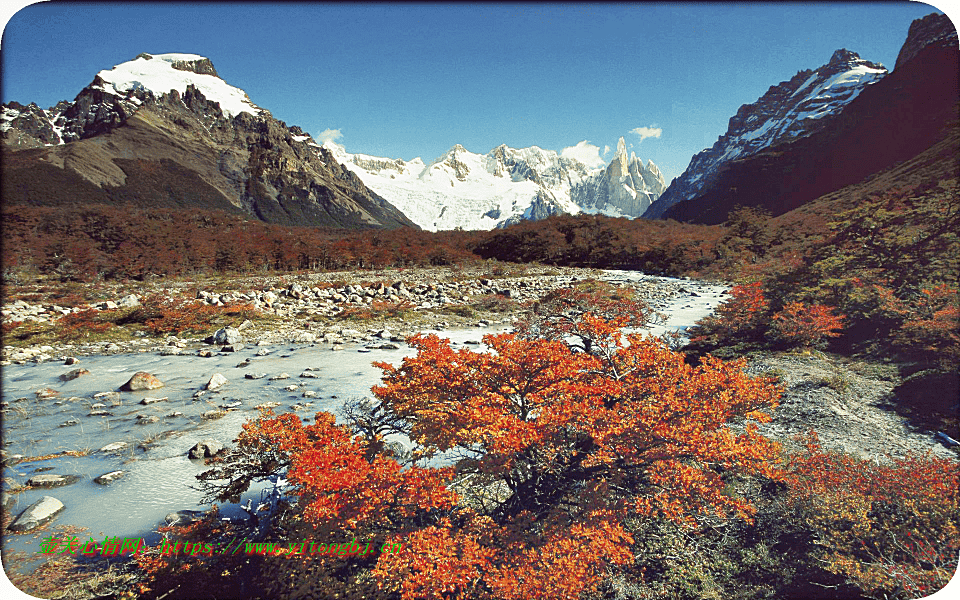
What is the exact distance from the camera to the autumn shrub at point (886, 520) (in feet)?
11.0

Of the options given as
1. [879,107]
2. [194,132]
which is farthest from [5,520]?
[194,132]

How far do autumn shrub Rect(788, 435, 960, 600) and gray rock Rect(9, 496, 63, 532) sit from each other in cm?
902

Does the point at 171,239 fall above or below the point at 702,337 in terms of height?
above

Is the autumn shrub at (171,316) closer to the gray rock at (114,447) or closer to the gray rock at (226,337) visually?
the gray rock at (226,337)

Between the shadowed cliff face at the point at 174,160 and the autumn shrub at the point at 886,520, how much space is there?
115m

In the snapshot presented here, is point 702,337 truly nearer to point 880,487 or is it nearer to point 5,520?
point 880,487

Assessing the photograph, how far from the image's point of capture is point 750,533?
14.3ft

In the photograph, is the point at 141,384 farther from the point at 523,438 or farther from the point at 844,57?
the point at 844,57

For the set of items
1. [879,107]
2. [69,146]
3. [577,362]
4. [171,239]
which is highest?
[69,146]

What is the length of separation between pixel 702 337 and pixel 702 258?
85.2 feet

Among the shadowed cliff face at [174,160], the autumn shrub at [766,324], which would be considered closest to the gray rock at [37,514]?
the autumn shrub at [766,324]

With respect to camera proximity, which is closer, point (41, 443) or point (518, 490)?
point (518, 490)

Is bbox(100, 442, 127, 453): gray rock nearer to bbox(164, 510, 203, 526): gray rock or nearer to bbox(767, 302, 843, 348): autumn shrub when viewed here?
bbox(164, 510, 203, 526): gray rock

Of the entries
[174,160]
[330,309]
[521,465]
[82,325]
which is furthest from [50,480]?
[174,160]
